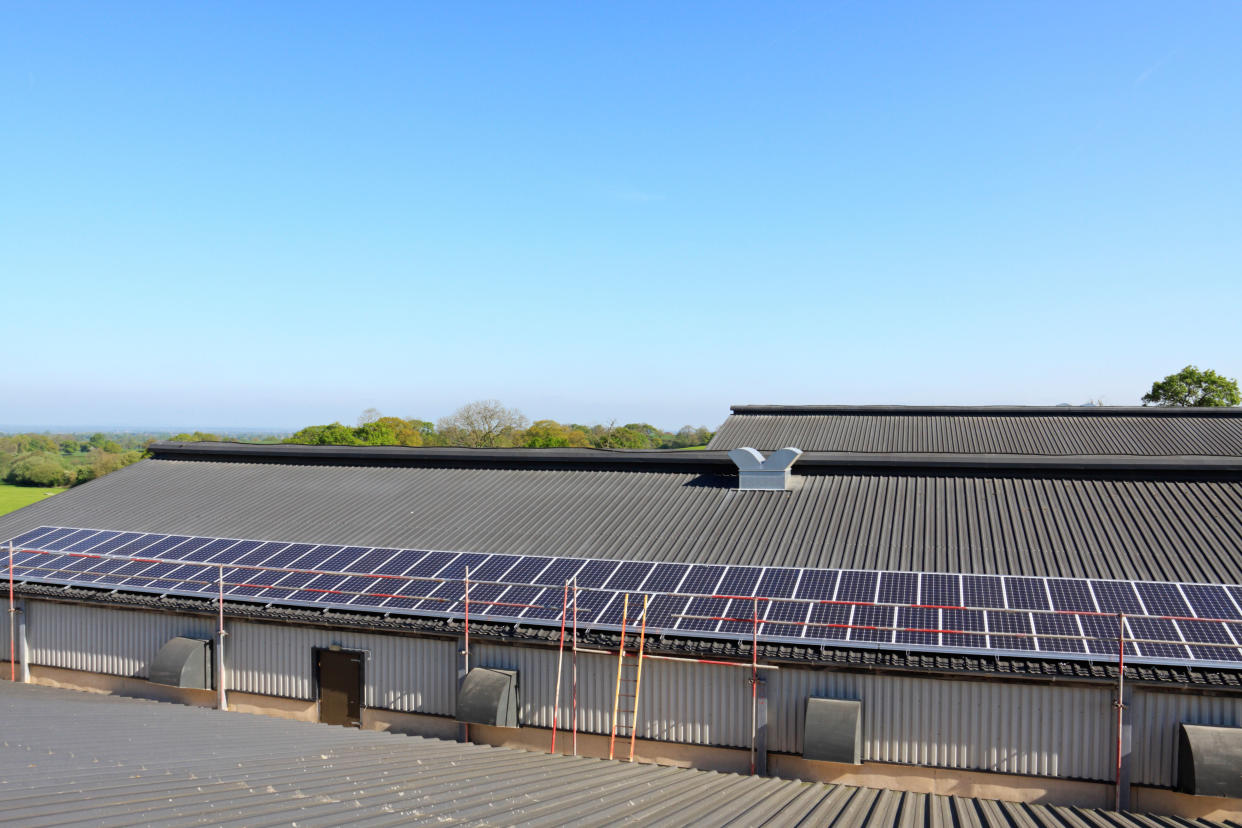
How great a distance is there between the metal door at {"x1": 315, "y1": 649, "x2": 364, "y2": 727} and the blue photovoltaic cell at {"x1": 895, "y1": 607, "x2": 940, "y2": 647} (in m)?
10.7

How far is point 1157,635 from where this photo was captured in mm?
12617

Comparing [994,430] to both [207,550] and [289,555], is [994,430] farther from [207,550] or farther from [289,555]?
[207,550]

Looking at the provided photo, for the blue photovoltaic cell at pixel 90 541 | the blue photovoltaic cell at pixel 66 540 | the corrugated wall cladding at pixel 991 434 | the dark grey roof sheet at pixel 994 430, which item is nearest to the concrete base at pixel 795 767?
the blue photovoltaic cell at pixel 90 541

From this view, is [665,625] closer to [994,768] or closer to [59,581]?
[994,768]

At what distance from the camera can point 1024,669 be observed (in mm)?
12414

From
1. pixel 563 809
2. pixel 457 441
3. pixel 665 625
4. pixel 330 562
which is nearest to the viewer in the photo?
pixel 563 809

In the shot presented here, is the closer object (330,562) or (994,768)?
(994,768)

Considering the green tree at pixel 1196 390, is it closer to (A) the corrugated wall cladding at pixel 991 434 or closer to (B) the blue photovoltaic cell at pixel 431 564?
(A) the corrugated wall cladding at pixel 991 434

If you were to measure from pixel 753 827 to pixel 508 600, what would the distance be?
7.96 metres

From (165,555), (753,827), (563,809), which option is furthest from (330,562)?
(753,827)

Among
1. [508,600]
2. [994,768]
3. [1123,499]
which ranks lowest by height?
[994,768]

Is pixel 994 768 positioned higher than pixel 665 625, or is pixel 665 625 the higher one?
pixel 665 625

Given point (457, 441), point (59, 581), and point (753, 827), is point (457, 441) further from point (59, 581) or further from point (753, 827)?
point (753, 827)

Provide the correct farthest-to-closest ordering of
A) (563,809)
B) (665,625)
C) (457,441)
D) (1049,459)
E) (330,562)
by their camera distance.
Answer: (457,441) < (1049,459) < (330,562) < (665,625) < (563,809)
